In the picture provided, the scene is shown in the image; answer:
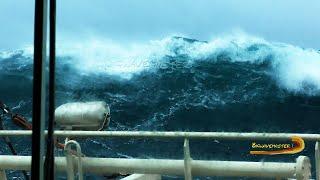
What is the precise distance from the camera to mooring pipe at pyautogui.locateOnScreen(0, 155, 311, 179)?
2891 mm

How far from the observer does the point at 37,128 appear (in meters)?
1.18

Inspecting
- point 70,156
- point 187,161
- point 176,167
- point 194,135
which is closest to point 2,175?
point 70,156

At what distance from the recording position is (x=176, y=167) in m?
3.13

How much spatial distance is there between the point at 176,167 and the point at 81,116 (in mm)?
809

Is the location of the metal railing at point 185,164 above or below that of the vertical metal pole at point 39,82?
below

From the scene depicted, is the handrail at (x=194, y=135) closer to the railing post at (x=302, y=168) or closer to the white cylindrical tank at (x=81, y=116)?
the railing post at (x=302, y=168)

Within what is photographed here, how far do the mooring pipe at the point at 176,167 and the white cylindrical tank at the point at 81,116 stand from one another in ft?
1.14

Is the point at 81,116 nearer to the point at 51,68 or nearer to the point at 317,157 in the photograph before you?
the point at 317,157

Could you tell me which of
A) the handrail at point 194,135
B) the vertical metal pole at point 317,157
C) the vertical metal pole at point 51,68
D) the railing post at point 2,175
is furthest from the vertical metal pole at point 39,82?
the railing post at point 2,175

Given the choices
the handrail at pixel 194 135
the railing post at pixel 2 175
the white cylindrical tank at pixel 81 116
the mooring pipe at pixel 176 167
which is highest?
the white cylindrical tank at pixel 81 116

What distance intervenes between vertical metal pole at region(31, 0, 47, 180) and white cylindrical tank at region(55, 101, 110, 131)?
2345mm

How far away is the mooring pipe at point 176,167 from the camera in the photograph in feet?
9.48

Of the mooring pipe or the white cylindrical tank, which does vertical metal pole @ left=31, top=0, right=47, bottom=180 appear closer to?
the mooring pipe

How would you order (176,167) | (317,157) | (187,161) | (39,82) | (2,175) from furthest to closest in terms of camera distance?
1. (2,175)
2. (176,167)
3. (187,161)
4. (317,157)
5. (39,82)
